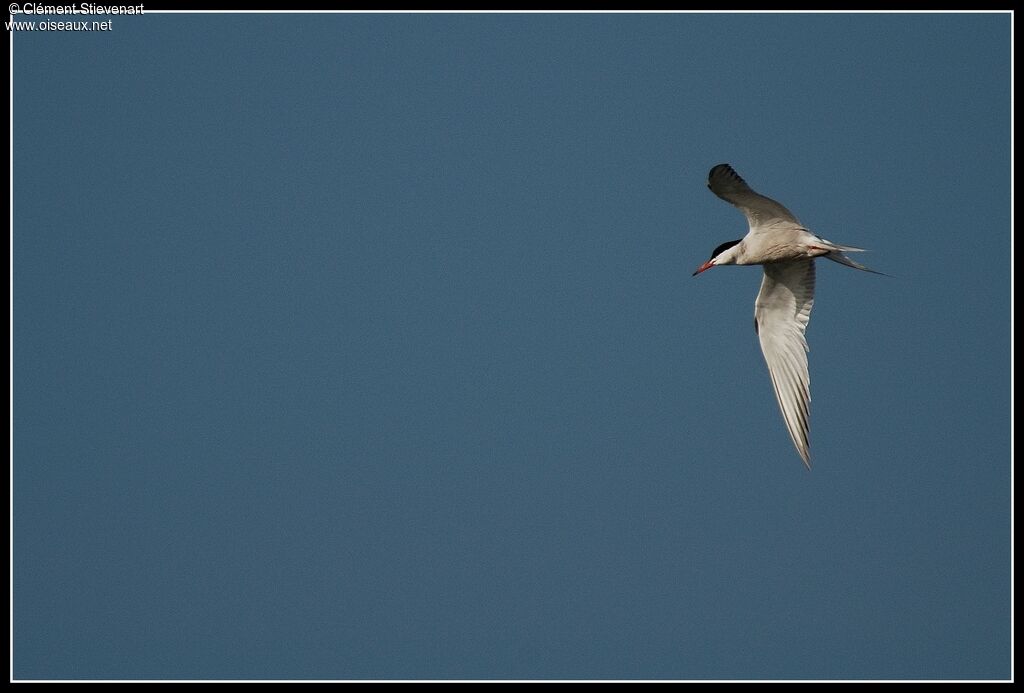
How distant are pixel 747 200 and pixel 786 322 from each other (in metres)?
1.93

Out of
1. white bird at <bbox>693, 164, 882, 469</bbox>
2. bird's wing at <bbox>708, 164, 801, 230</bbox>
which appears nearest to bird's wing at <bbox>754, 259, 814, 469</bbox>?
white bird at <bbox>693, 164, 882, 469</bbox>

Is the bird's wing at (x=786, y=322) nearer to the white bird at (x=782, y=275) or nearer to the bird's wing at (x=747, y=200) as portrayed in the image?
the white bird at (x=782, y=275)

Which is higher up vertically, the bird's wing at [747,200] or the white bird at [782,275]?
the bird's wing at [747,200]

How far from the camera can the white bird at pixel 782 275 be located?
12.0 meters

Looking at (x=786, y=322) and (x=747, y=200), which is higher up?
(x=747, y=200)

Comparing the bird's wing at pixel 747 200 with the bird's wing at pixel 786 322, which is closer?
the bird's wing at pixel 747 200

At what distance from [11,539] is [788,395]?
838cm

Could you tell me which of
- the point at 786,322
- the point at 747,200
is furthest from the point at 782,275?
the point at 747,200

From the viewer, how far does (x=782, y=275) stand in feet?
43.5

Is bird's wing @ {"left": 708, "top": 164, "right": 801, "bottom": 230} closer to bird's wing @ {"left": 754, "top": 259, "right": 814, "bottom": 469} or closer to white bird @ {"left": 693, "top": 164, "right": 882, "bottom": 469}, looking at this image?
white bird @ {"left": 693, "top": 164, "right": 882, "bottom": 469}

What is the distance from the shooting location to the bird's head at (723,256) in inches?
507

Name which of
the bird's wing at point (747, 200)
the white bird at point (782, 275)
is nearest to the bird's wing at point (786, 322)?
the white bird at point (782, 275)

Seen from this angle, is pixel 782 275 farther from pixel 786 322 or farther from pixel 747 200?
pixel 747 200
